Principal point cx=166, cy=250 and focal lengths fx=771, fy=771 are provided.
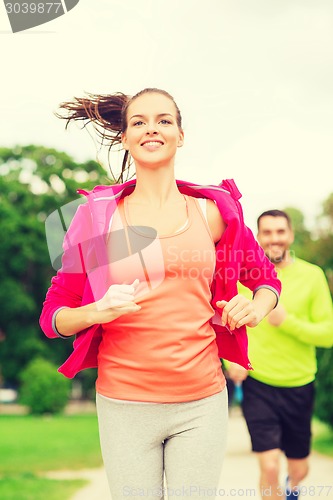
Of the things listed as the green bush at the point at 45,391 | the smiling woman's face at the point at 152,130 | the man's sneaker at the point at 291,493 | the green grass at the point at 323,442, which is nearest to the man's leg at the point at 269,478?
the man's sneaker at the point at 291,493

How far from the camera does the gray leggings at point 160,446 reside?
9.21ft

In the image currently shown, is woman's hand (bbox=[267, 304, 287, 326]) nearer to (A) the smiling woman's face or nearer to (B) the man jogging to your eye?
(B) the man jogging

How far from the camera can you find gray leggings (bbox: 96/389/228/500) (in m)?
2.81

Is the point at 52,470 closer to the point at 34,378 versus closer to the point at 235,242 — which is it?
the point at 235,242

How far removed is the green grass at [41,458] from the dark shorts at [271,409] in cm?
306

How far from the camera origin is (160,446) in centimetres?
287

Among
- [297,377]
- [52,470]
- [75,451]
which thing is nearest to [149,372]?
[297,377]

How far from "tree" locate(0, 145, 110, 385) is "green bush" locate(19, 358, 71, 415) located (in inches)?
190

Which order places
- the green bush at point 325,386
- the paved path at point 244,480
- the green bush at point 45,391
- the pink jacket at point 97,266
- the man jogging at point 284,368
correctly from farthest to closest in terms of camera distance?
the green bush at point 45,391, the green bush at point 325,386, the paved path at point 244,480, the man jogging at point 284,368, the pink jacket at point 97,266

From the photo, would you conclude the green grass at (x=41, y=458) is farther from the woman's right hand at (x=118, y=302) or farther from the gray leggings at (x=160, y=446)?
the woman's right hand at (x=118, y=302)

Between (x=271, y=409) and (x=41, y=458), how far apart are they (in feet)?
22.6

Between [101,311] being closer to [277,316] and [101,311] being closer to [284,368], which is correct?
[277,316]

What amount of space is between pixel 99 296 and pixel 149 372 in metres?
0.33

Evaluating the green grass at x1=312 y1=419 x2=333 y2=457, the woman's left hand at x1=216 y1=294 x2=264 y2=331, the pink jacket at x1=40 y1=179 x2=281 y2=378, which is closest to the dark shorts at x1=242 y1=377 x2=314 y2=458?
the pink jacket at x1=40 y1=179 x2=281 y2=378
